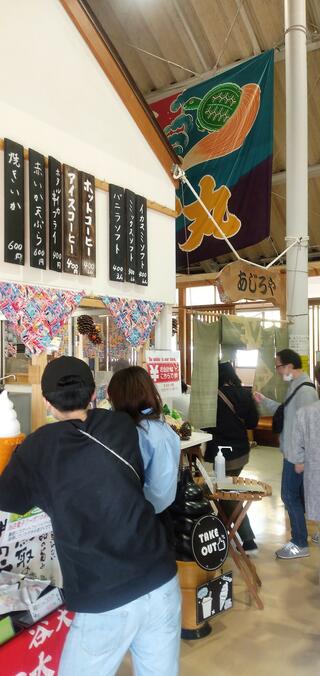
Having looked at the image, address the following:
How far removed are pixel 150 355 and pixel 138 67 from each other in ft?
18.6

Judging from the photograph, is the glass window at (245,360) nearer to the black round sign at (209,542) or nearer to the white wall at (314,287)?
the white wall at (314,287)

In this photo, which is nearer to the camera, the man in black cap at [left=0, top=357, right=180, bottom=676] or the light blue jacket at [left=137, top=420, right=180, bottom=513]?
the man in black cap at [left=0, top=357, right=180, bottom=676]

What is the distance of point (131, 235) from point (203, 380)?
1316 mm

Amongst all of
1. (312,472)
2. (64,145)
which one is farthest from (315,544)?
(64,145)

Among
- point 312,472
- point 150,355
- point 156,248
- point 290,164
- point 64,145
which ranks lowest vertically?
point 312,472

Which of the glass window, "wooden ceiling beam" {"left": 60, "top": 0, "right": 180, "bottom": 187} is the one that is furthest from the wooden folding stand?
the glass window

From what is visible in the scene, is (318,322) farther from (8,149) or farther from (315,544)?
(8,149)

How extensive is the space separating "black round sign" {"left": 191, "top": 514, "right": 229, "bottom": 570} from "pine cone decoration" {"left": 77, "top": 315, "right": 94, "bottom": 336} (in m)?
1.92

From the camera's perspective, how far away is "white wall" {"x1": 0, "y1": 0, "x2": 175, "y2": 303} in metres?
3.00

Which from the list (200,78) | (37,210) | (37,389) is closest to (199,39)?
(200,78)

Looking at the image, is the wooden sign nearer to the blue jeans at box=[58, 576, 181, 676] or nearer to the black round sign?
the black round sign

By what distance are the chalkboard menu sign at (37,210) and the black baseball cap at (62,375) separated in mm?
1414

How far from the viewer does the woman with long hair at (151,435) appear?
7.27 ft

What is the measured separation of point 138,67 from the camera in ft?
25.7
